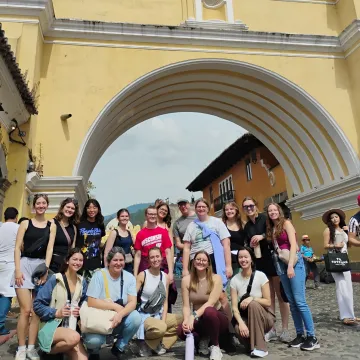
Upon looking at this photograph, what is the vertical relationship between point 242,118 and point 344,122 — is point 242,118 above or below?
above

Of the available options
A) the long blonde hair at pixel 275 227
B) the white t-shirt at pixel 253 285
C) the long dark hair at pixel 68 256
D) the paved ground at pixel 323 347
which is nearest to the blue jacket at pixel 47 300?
the long dark hair at pixel 68 256

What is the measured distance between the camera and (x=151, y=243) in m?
4.40

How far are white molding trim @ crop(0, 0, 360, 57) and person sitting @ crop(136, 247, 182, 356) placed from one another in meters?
6.07

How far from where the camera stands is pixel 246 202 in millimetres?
4297

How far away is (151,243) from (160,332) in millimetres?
1078

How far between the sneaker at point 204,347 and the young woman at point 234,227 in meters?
1.01

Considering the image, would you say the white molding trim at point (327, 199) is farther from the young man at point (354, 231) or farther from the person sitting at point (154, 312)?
the person sitting at point (154, 312)

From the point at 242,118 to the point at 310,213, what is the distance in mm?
3331

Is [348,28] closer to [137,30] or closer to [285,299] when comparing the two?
[137,30]

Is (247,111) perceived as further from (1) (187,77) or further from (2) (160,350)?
(2) (160,350)

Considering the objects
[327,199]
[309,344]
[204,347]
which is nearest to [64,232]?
[204,347]

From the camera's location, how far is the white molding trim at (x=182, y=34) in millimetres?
7605

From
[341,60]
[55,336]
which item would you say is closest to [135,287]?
[55,336]

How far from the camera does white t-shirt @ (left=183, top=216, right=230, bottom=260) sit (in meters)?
4.19
